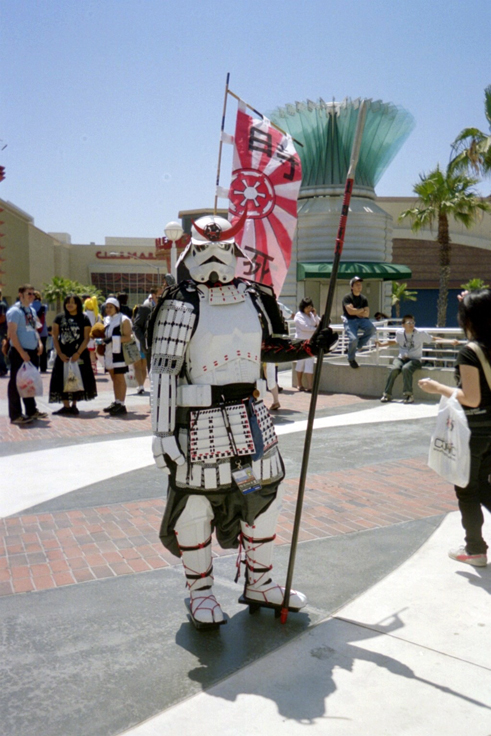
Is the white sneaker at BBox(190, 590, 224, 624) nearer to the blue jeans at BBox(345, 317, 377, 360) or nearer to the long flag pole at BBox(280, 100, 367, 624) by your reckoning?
the long flag pole at BBox(280, 100, 367, 624)

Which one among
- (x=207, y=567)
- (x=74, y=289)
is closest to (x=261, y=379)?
(x=207, y=567)

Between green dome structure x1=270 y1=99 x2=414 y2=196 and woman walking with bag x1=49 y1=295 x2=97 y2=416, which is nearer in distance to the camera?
woman walking with bag x1=49 y1=295 x2=97 y2=416

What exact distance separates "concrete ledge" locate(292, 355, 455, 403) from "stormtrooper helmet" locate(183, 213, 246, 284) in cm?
832

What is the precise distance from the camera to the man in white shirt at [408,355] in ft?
35.6

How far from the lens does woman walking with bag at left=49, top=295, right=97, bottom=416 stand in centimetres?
954

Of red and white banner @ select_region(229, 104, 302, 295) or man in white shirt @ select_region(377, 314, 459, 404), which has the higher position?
red and white banner @ select_region(229, 104, 302, 295)

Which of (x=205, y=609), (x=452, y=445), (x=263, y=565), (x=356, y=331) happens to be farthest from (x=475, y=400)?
(x=356, y=331)

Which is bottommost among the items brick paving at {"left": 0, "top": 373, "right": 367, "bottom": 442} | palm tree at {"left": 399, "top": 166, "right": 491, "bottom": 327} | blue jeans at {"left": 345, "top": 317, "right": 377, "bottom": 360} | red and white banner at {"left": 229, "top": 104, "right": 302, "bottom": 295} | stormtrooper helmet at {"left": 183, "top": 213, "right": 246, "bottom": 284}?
brick paving at {"left": 0, "top": 373, "right": 367, "bottom": 442}

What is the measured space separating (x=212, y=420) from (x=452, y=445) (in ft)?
4.71

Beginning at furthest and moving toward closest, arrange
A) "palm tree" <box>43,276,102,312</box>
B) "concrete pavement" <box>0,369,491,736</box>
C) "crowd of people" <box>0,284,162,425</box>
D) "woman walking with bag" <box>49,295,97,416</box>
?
"palm tree" <box>43,276,102,312</box>
"woman walking with bag" <box>49,295,97,416</box>
"crowd of people" <box>0,284,162,425</box>
"concrete pavement" <box>0,369,491,736</box>

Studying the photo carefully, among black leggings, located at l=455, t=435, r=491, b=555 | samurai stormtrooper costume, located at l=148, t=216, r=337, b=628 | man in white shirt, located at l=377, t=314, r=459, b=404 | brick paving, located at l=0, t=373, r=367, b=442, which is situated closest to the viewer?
samurai stormtrooper costume, located at l=148, t=216, r=337, b=628

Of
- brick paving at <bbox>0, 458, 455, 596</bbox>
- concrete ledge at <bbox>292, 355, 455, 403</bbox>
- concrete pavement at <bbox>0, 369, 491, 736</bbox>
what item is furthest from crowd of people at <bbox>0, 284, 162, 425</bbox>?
concrete ledge at <bbox>292, 355, 455, 403</bbox>

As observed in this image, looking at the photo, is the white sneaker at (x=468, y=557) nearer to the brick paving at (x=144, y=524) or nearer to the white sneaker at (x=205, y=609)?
the brick paving at (x=144, y=524)

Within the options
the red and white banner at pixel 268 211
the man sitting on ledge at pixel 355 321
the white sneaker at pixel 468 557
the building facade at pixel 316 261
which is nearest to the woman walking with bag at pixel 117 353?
the building facade at pixel 316 261
